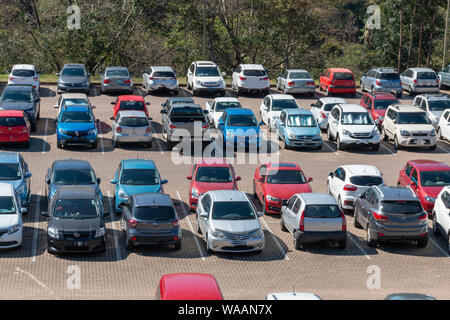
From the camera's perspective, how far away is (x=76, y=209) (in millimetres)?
22438

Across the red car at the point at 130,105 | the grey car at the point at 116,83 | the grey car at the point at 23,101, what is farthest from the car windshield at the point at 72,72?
the red car at the point at 130,105

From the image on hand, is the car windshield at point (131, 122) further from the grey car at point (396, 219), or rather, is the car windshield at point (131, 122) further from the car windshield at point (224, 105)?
the grey car at point (396, 219)

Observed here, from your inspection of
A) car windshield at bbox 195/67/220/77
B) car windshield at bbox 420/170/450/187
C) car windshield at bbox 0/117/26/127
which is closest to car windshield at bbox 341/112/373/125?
car windshield at bbox 420/170/450/187

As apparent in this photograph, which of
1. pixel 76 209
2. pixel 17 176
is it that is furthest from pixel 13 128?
pixel 76 209

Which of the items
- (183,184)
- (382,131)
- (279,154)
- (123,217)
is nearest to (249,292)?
(123,217)

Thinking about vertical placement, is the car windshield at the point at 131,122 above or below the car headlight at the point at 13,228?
above

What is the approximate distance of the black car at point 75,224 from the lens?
848 inches

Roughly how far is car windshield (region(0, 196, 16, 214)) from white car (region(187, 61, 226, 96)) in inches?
849

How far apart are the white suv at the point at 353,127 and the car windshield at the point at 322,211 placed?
37.5ft

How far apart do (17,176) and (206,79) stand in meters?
19.1

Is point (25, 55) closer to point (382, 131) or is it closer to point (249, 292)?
point (382, 131)

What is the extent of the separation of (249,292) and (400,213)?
19.5 ft

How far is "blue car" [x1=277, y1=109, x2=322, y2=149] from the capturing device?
33.9m

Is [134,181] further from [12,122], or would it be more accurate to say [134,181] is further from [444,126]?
[444,126]
